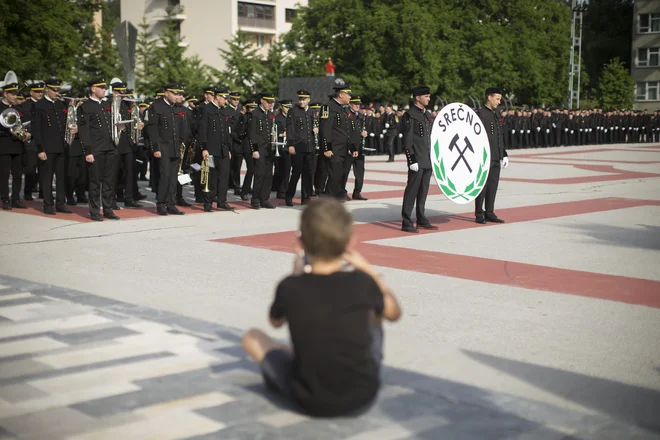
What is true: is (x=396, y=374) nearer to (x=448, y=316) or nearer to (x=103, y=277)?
(x=448, y=316)

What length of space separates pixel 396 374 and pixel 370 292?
1.34 meters

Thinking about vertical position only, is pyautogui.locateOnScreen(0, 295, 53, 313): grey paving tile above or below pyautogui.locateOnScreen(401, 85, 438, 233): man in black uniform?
below

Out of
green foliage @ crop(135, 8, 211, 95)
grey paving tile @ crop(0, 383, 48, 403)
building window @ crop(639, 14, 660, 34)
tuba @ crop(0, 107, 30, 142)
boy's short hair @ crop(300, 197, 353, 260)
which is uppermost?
building window @ crop(639, 14, 660, 34)

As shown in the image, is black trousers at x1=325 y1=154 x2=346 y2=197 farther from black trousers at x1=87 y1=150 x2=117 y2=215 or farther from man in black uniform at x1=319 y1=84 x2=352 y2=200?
black trousers at x1=87 y1=150 x2=117 y2=215

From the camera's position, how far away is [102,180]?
14562 mm

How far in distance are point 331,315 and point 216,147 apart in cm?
1162

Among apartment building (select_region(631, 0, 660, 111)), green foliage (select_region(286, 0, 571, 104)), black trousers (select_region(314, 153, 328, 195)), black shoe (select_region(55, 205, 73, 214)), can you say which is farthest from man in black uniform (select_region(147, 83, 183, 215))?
apartment building (select_region(631, 0, 660, 111))

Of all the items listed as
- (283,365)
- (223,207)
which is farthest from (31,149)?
(283,365)

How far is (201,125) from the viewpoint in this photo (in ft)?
52.2

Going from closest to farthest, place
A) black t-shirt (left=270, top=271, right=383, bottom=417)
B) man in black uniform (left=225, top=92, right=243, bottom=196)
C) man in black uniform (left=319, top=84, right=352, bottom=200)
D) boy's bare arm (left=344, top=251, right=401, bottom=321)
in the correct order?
black t-shirt (left=270, top=271, right=383, bottom=417)
boy's bare arm (left=344, top=251, right=401, bottom=321)
man in black uniform (left=319, top=84, right=352, bottom=200)
man in black uniform (left=225, top=92, right=243, bottom=196)

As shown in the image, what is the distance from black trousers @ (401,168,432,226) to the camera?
13.2m

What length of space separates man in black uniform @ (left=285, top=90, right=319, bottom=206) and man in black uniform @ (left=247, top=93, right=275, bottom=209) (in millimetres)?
617

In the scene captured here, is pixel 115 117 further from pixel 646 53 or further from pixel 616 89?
pixel 646 53

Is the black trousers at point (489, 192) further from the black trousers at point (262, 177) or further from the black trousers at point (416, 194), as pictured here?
the black trousers at point (262, 177)
